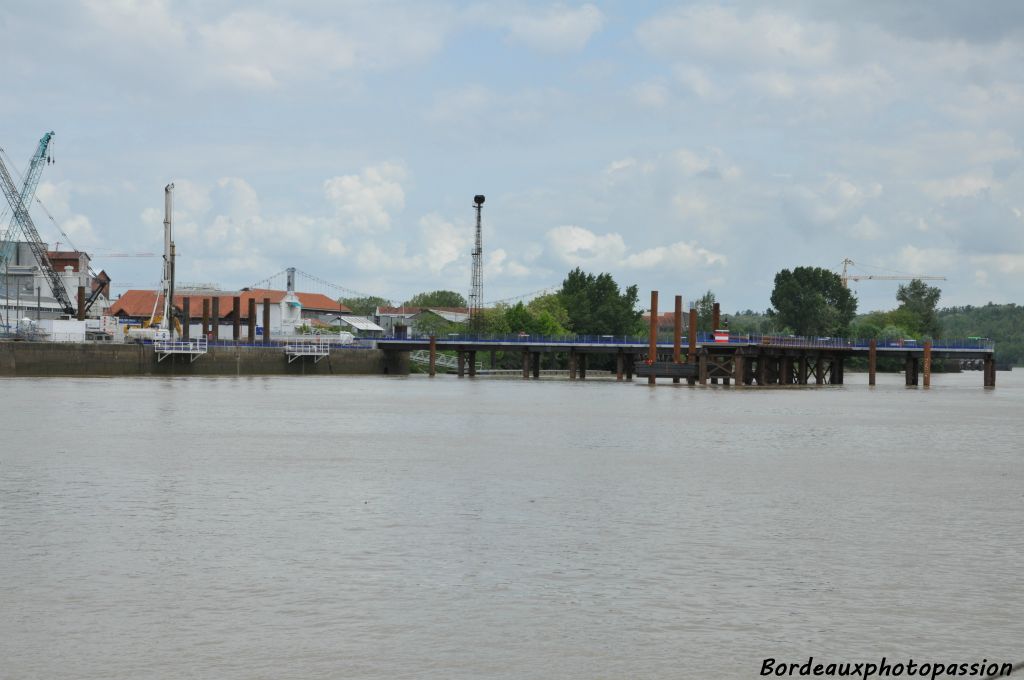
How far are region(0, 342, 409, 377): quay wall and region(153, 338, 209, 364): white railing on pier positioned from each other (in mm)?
448

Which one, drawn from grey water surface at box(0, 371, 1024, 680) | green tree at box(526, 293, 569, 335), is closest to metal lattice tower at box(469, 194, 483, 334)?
green tree at box(526, 293, 569, 335)

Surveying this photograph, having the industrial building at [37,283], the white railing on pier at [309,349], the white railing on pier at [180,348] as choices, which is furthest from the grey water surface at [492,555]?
the industrial building at [37,283]

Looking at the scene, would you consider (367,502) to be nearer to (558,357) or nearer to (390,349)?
(390,349)

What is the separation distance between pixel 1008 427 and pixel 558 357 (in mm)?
106696

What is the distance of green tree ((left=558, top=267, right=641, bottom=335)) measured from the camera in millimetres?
179375

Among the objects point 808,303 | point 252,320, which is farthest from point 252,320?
point 808,303

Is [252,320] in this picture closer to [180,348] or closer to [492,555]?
[180,348]

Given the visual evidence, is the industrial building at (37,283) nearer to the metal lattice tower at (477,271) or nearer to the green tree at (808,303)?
the metal lattice tower at (477,271)

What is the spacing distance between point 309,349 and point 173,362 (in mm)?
15274

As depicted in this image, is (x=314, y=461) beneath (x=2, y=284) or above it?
beneath

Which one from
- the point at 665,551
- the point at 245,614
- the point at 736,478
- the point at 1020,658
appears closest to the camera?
the point at 1020,658

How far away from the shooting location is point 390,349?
131125 mm

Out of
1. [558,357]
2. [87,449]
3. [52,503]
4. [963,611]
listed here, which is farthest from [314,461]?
[558,357]

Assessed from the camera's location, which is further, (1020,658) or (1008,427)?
(1008,427)
